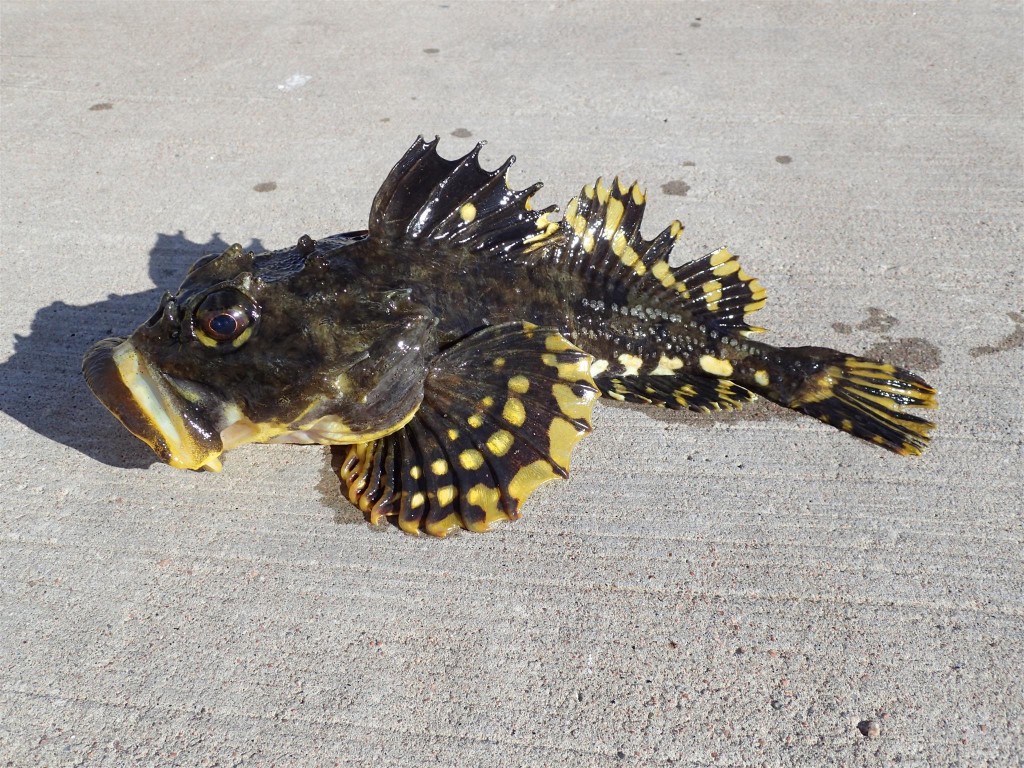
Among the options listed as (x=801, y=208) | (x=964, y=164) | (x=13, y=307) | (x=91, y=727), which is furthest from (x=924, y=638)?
(x=13, y=307)

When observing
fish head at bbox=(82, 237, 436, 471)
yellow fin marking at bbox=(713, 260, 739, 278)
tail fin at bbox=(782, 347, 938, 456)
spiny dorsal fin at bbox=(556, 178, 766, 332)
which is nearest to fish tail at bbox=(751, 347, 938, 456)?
tail fin at bbox=(782, 347, 938, 456)

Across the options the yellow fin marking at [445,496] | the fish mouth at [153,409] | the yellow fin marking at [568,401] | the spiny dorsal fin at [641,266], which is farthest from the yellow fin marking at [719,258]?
the fish mouth at [153,409]

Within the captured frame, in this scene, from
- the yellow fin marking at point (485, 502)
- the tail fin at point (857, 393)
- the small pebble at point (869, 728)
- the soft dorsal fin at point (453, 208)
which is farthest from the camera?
the tail fin at point (857, 393)

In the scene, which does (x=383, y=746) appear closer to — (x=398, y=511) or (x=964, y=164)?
(x=398, y=511)

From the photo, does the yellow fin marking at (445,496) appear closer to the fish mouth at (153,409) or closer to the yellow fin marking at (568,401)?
the yellow fin marking at (568,401)

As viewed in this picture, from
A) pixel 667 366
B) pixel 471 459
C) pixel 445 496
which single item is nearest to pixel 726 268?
pixel 667 366

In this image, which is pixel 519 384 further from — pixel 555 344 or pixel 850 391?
pixel 850 391
